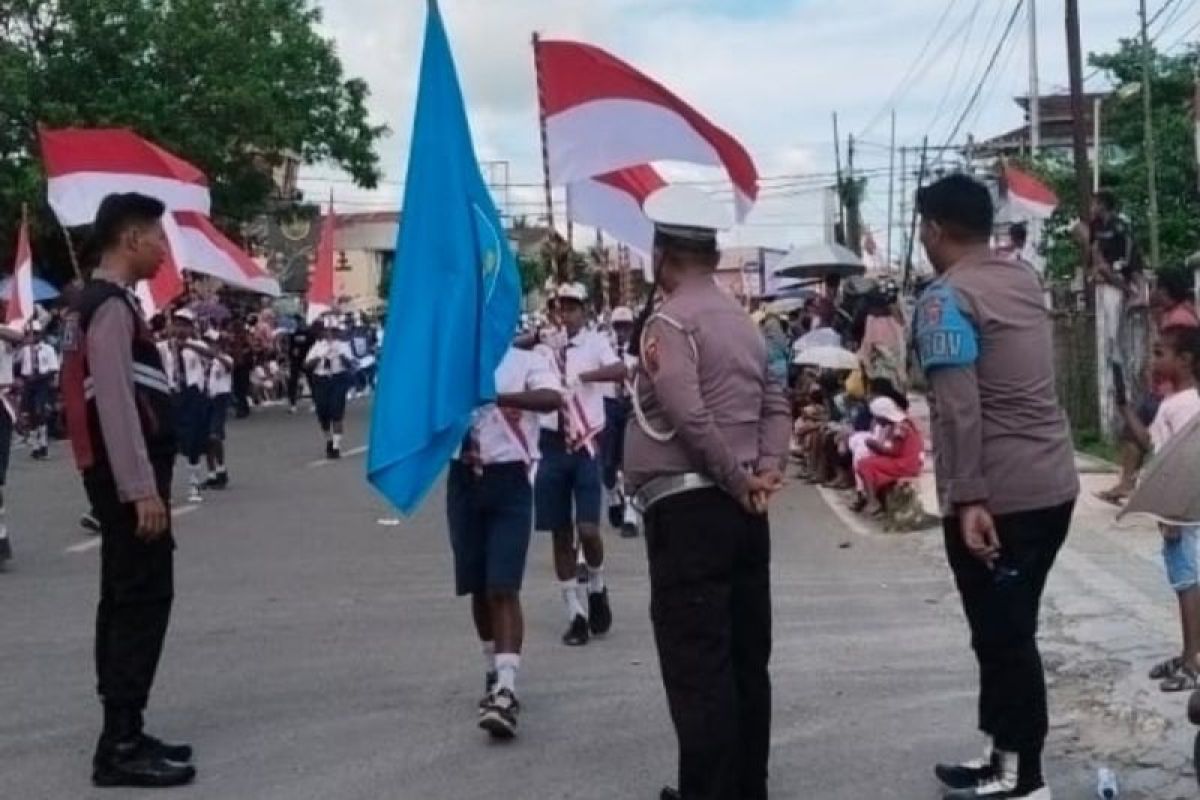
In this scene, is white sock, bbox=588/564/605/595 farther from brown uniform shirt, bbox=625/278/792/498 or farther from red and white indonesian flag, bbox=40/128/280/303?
red and white indonesian flag, bbox=40/128/280/303

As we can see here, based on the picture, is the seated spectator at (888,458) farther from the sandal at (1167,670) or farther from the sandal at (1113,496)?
the sandal at (1167,670)

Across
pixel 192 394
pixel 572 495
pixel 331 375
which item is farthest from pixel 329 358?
pixel 572 495

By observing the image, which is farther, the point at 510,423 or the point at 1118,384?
the point at 1118,384

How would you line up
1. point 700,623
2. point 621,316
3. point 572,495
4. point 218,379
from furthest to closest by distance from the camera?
point 218,379 < point 621,316 < point 572,495 < point 700,623

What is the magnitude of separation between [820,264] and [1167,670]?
21.4 m

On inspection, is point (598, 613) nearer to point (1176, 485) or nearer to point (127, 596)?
point (127, 596)

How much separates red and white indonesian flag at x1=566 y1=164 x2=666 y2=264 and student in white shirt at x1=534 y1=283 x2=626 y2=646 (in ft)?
2.05

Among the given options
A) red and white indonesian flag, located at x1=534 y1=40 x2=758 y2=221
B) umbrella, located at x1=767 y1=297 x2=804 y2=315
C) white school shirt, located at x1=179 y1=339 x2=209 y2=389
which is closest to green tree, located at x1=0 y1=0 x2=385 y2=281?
umbrella, located at x1=767 y1=297 x2=804 y2=315

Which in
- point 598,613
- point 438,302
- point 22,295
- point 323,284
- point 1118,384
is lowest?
point 598,613

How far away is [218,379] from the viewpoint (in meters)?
19.2

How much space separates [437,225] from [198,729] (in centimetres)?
240

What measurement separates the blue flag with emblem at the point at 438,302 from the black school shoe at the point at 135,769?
1275mm

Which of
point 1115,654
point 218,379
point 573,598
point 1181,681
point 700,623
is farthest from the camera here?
point 218,379

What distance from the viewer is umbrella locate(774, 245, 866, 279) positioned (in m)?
→ 29.4
